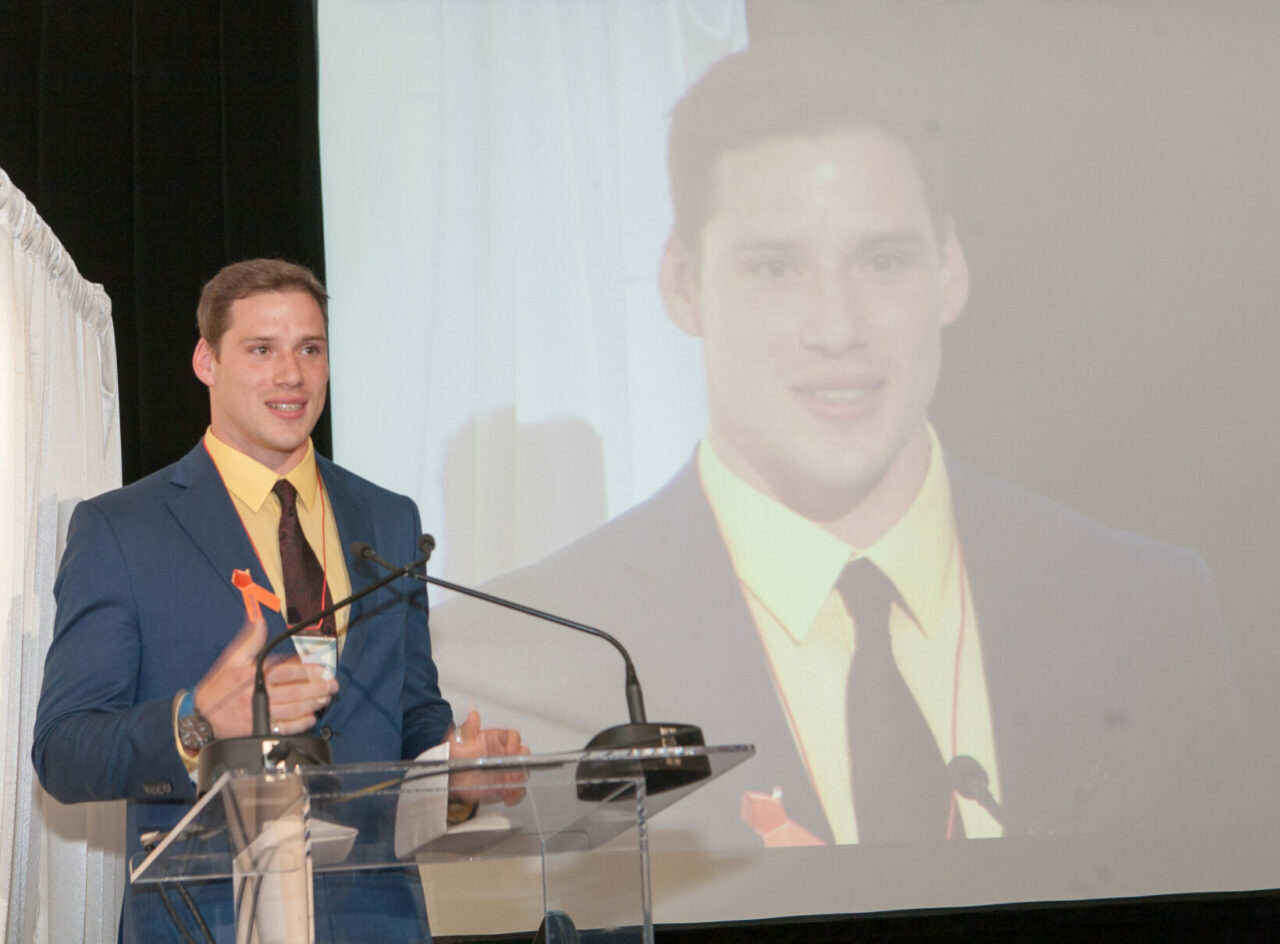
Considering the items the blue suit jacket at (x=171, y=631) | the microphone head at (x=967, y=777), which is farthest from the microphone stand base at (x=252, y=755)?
the microphone head at (x=967, y=777)

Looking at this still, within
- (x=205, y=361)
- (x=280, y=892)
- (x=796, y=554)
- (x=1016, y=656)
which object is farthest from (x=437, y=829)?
(x=1016, y=656)

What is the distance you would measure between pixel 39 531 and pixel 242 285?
92 cm

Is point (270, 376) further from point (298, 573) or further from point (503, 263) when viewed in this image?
point (503, 263)

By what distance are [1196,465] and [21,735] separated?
3351 mm

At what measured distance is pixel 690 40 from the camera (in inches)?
157

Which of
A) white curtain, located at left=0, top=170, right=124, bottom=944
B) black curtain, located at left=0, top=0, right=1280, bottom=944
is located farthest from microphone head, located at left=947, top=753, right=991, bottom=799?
white curtain, located at left=0, top=170, right=124, bottom=944

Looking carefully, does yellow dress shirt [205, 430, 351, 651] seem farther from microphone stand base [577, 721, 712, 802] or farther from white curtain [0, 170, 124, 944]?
microphone stand base [577, 721, 712, 802]

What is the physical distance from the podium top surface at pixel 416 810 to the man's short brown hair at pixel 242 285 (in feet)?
3.75

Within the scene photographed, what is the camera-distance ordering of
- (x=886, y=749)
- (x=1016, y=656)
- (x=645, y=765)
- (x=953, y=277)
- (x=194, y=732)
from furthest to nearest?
(x=953, y=277) → (x=1016, y=656) → (x=886, y=749) → (x=194, y=732) → (x=645, y=765)

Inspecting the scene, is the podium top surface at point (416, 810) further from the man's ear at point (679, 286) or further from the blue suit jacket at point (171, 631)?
the man's ear at point (679, 286)

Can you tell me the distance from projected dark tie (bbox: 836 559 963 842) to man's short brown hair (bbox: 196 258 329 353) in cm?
191

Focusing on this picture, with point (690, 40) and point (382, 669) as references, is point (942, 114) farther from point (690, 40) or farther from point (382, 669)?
point (382, 669)

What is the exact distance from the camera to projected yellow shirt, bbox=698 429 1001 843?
3.69 meters

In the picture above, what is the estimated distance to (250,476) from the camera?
2.42 metres
